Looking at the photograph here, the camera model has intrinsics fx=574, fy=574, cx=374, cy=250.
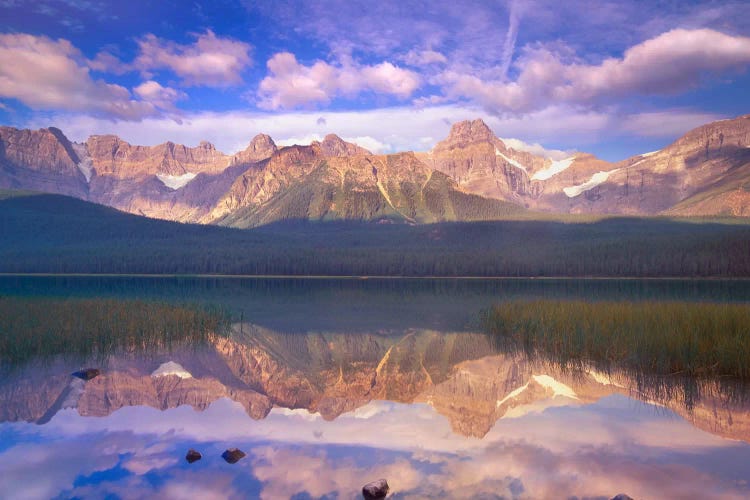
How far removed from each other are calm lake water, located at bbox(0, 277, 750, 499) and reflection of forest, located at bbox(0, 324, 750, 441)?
4.3 inches

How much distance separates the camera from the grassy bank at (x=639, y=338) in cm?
2472

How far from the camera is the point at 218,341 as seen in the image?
37312 mm

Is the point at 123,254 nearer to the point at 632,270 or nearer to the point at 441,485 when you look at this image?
the point at 632,270

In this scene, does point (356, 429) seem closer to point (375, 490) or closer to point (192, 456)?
point (192, 456)

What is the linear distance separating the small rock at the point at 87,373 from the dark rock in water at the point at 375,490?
17366mm

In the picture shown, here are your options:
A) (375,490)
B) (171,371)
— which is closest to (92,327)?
(171,371)

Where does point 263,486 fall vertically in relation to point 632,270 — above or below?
above

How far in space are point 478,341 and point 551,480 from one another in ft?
78.3

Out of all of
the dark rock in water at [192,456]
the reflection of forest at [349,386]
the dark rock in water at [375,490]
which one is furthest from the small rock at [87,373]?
the dark rock in water at [375,490]

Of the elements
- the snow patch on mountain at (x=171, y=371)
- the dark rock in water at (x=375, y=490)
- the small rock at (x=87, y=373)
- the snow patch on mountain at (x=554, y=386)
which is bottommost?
the snow patch on mountain at (x=171, y=371)

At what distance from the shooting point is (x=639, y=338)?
95.8 feet

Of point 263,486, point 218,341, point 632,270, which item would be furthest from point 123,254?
point 263,486

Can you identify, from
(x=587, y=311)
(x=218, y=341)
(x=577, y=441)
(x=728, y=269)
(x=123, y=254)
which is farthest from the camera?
(x=123, y=254)

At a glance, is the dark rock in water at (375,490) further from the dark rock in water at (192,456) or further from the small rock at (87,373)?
the small rock at (87,373)
